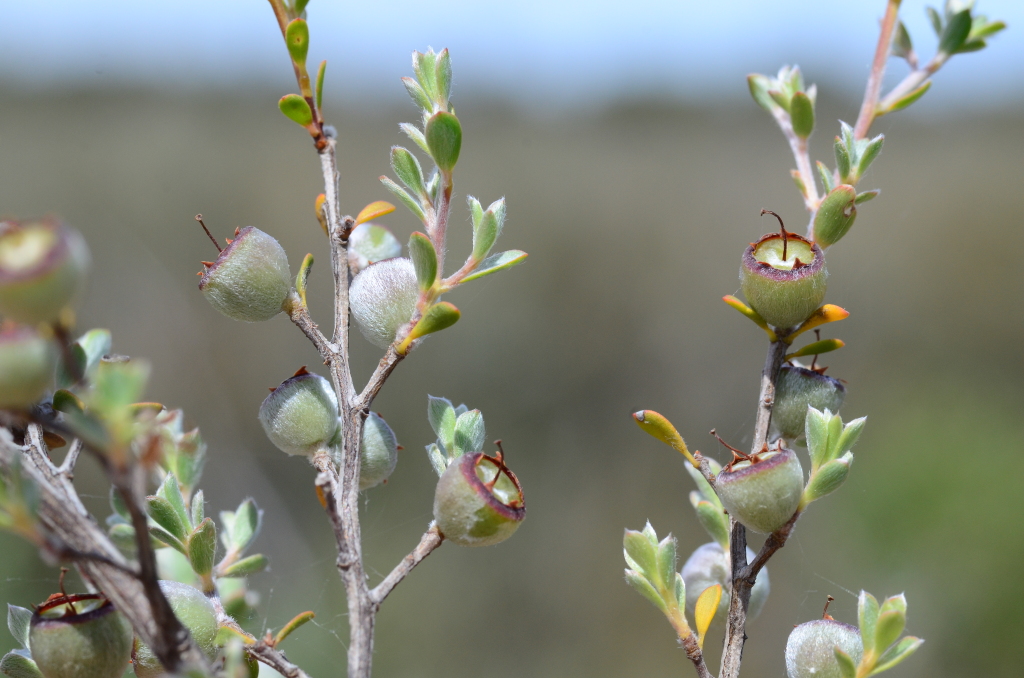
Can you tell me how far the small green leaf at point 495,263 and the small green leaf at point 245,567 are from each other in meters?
0.43

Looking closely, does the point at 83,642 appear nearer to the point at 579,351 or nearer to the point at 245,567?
the point at 245,567

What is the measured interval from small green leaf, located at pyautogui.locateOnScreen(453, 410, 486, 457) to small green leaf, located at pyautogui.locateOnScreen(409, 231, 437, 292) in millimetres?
131

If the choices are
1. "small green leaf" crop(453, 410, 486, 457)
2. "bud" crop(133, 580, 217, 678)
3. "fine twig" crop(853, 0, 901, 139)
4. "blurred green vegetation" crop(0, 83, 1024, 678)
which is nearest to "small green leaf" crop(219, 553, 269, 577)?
"bud" crop(133, 580, 217, 678)

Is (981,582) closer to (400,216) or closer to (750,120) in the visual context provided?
(400,216)

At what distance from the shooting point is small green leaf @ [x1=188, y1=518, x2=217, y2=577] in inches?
24.9

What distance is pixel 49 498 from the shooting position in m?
0.43

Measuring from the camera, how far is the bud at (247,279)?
0.64 m

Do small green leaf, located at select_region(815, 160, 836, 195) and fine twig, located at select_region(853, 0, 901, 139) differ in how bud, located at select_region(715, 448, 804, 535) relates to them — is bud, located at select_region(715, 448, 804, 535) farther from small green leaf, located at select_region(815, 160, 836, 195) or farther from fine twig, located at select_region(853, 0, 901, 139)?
fine twig, located at select_region(853, 0, 901, 139)

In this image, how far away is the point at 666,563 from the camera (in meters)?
0.66

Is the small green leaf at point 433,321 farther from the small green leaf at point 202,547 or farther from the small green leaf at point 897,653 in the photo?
the small green leaf at point 897,653

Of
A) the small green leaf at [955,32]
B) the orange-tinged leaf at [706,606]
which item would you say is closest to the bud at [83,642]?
the orange-tinged leaf at [706,606]

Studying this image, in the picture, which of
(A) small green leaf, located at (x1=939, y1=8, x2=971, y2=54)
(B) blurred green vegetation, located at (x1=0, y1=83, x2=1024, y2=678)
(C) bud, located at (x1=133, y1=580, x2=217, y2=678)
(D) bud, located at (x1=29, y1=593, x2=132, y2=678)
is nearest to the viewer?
(D) bud, located at (x1=29, y1=593, x2=132, y2=678)

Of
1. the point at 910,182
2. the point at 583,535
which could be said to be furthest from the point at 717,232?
the point at 583,535

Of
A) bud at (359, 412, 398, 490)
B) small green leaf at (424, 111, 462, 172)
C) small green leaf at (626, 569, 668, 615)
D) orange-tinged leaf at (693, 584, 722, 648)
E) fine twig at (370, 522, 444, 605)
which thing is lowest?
orange-tinged leaf at (693, 584, 722, 648)
